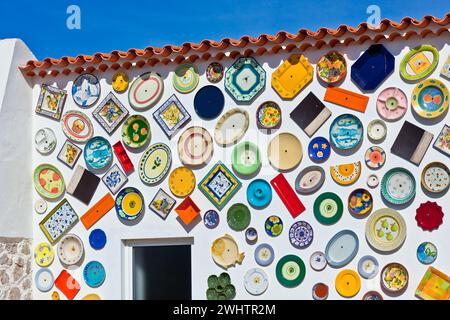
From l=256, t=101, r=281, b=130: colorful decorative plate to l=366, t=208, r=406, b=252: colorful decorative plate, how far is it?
1369 mm

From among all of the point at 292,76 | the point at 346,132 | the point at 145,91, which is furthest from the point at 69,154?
the point at 346,132

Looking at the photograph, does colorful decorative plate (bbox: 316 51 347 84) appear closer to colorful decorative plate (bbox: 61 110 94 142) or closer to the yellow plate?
the yellow plate

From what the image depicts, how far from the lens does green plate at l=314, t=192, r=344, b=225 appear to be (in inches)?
329

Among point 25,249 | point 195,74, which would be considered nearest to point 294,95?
point 195,74

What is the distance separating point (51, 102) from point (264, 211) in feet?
9.31

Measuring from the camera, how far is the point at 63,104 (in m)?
9.62

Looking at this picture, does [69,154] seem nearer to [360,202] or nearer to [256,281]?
[256,281]

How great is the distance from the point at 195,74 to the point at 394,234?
268 centimetres

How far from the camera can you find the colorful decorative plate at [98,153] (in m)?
9.34

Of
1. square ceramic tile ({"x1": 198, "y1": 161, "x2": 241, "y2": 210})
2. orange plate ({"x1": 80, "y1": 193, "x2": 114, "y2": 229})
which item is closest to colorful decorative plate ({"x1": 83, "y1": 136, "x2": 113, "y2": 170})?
orange plate ({"x1": 80, "y1": 193, "x2": 114, "y2": 229})

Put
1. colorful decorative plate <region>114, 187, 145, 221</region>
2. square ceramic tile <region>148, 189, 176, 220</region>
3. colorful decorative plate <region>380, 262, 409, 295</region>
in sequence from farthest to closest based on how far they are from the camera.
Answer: colorful decorative plate <region>114, 187, 145, 221</region>
square ceramic tile <region>148, 189, 176, 220</region>
colorful decorative plate <region>380, 262, 409, 295</region>

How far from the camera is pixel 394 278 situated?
26.6ft

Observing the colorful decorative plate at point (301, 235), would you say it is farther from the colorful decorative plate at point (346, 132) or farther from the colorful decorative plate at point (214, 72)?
the colorful decorative plate at point (214, 72)
